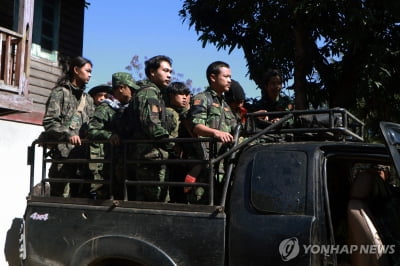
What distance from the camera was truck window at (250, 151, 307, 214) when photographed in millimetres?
2910

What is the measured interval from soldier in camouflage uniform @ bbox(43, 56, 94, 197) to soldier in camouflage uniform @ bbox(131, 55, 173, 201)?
2.29ft

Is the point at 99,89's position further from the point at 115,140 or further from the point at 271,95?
the point at 115,140

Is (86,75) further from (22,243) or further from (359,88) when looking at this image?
(359,88)

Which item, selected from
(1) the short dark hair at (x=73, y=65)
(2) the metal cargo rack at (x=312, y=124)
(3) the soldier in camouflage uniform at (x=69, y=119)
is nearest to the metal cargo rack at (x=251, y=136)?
(2) the metal cargo rack at (x=312, y=124)

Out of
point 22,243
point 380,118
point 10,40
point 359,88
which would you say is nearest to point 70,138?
point 22,243

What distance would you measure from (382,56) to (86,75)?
5.83 metres

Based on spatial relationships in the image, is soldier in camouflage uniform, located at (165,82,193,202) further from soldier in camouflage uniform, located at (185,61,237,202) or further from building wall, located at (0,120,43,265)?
building wall, located at (0,120,43,265)

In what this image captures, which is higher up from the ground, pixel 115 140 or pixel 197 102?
pixel 197 102

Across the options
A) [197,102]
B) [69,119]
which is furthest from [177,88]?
[69,119]

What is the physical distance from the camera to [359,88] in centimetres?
911

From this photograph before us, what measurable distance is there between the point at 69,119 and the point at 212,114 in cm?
159

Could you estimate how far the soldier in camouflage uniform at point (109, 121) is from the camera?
13.5 ft

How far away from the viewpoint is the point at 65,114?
189 inches

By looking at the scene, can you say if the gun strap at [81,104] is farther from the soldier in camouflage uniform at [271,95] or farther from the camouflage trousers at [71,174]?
the soldier in camouflage uniform at [271,95]
